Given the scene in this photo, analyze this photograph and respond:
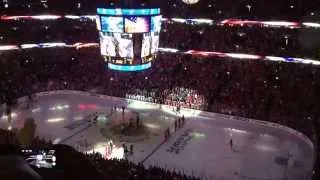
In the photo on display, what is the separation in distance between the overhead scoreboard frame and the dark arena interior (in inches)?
2.8

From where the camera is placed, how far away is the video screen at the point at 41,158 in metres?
5.66

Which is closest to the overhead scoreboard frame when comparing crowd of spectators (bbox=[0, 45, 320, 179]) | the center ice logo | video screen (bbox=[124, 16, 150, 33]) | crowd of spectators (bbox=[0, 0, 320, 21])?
video screen (bbox=[124, 16, 150, 33])

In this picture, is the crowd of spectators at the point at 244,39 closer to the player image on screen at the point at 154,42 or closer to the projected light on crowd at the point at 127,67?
the player image on screen at the point at 154,42

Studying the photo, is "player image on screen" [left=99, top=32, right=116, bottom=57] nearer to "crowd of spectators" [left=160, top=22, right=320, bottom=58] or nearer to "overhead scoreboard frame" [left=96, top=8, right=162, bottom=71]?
"overhead scoreboard frame" [left=96, top=8, right=162, bottom=71]

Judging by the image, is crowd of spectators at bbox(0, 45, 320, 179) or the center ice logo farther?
crowd of spectators at bbox(0, 45, 320, 179)

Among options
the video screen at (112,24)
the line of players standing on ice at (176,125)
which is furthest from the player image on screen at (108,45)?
the line of players standing on ice at (176,125)

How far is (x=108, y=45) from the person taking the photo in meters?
25.6

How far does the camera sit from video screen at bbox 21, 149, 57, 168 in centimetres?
566

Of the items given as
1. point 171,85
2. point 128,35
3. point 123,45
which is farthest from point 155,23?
point 171,85

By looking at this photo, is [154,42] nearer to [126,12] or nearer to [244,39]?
[126,12]

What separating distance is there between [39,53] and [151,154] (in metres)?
23.0

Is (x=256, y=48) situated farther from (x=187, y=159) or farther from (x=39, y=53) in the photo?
(x=39, y=53)

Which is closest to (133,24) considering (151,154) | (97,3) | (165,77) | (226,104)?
(151,154)

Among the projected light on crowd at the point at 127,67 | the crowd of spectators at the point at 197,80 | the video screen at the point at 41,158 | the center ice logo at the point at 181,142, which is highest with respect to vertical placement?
the video screen at the point at 41,158
